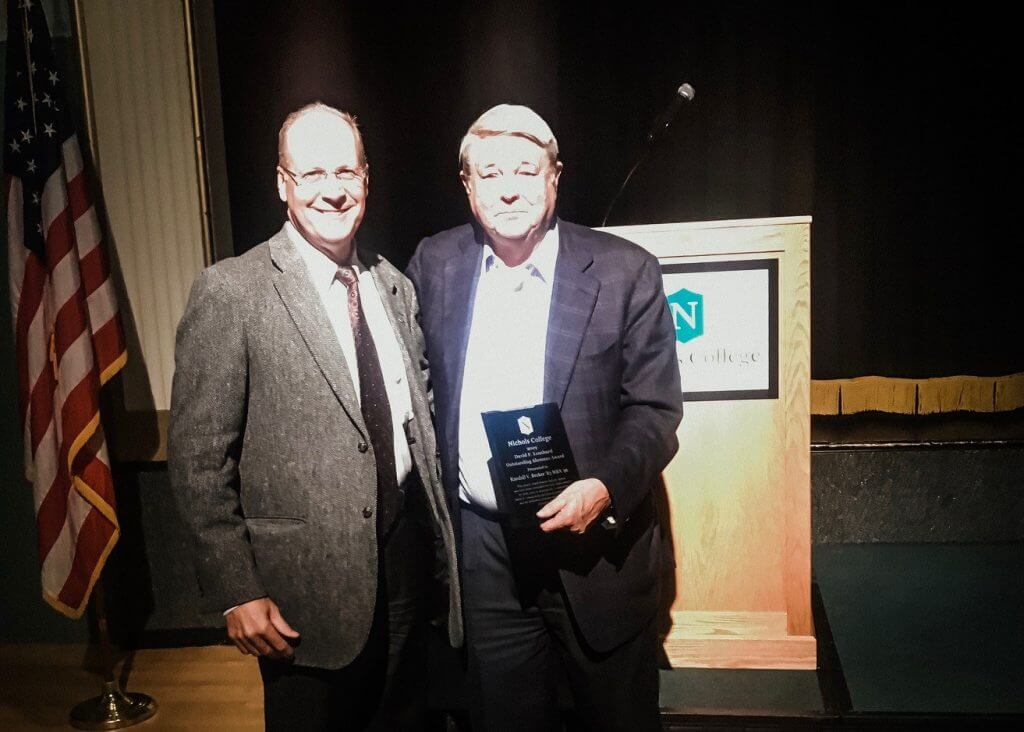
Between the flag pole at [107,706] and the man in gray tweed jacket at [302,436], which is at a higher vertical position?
the man in gray tweed jacket at [302,436]

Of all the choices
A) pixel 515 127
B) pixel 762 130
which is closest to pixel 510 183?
pixel 515 127

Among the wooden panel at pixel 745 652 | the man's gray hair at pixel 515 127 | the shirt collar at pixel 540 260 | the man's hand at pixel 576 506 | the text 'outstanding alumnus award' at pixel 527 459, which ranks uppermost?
the man's gray hair at pixel 515 127

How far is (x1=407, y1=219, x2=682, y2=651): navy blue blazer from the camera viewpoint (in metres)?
1.69

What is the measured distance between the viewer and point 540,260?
1.75m

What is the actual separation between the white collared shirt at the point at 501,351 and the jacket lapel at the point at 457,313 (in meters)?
0.01

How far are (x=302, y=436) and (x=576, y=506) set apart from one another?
507 millimetres

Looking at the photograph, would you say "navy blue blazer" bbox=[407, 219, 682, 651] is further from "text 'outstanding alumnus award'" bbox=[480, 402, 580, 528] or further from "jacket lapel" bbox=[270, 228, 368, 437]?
"jacket lapel" bbox=[270, 228, 368, 437]

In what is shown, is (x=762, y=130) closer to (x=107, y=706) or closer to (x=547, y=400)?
(x=547, y=400)

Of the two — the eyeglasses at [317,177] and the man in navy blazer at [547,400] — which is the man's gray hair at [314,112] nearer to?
the eyeglasses at [317,177]

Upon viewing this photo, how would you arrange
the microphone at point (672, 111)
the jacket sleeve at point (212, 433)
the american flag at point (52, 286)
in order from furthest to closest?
the american flag at point (52, 286)
the microphone at point (672, 111)
the jacket sleeve at point (212, 433)

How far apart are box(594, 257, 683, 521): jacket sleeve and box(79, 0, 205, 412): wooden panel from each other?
1.81 meters

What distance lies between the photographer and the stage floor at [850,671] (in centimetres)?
232

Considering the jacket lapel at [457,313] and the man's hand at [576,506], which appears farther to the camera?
the jacket lapel at [457,313]

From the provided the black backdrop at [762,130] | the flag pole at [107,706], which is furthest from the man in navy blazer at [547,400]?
the black backdrop at [762,130]
